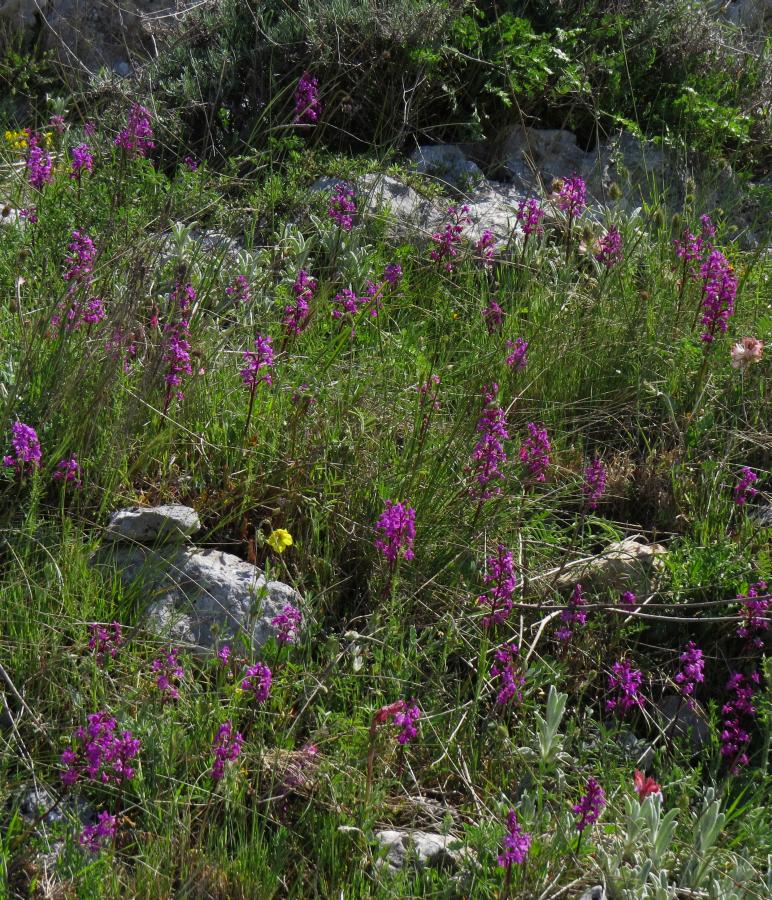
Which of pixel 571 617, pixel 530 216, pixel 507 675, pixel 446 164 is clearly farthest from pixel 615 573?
pixel 446 164

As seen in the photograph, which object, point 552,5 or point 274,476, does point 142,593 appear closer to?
point 274,476

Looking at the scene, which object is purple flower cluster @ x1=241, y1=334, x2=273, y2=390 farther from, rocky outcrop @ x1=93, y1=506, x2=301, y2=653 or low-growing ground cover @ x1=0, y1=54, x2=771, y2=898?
rocky outcrop @ x1=93, y1=506, x2=301, y2=653

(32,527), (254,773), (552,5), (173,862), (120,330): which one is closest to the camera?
(173,862)

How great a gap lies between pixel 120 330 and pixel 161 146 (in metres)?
2.76

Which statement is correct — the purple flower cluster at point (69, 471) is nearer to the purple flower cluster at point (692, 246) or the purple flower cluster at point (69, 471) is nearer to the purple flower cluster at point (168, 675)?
the purple flower cluster at point (168, 675)

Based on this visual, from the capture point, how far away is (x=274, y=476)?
331 centimetres

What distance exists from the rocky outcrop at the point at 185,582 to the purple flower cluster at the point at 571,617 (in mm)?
765

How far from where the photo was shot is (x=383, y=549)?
291 cm

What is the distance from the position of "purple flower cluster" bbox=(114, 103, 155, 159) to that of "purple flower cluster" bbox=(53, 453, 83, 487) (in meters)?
1.76

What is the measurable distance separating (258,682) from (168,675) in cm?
23

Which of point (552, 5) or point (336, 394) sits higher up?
point (552, 5)

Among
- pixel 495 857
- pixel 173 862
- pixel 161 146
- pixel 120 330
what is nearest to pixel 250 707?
pixel 173 862

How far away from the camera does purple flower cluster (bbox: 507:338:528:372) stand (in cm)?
362

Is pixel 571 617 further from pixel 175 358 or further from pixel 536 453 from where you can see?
pixel 175 358
